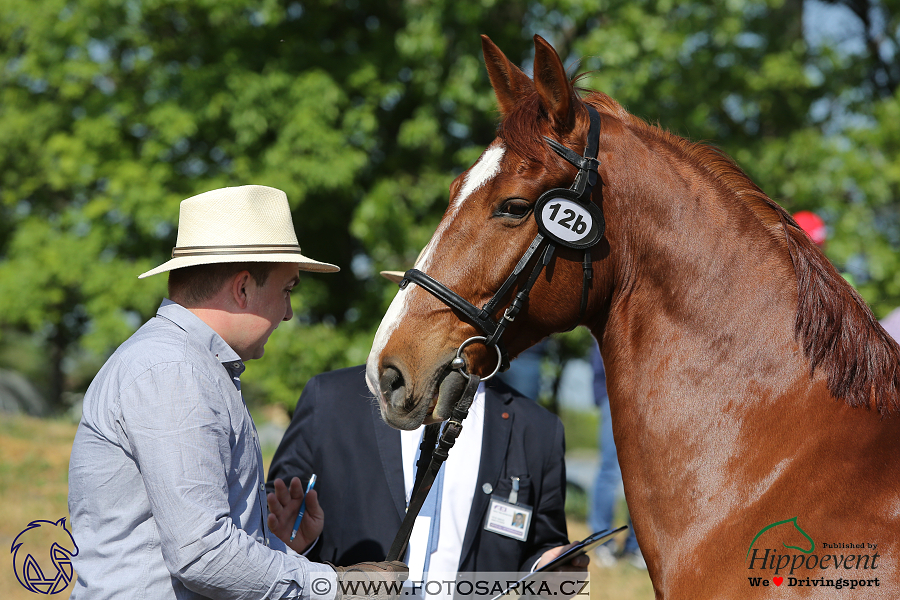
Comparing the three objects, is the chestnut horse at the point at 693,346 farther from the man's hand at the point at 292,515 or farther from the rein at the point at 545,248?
the man's hand at the point at 292,515

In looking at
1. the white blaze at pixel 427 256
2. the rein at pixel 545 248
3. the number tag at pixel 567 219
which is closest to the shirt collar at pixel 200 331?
the white blaze at pixel 427 256

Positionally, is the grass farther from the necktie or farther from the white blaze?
the white blaze

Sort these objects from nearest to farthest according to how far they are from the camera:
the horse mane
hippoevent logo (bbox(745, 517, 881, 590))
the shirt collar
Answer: hippoevent logo (bbox(745, 517, 881, 590)), the horse mane, the shirt collar

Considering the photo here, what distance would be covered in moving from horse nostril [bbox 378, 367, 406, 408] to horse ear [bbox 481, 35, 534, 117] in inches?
37.2

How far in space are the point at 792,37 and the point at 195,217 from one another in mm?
12792

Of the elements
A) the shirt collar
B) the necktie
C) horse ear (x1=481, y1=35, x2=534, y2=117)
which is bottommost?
the necktie

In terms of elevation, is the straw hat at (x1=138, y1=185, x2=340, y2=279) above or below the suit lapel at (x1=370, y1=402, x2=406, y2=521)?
above

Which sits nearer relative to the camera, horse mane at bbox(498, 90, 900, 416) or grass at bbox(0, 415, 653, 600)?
horse mane at bbox(498, 90, 900, 416)

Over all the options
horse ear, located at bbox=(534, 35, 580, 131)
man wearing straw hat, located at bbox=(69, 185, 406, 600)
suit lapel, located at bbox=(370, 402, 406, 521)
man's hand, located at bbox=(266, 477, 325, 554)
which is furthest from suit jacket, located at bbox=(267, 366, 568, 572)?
horse ear, located at bbox=(534, 35, 580, 131)

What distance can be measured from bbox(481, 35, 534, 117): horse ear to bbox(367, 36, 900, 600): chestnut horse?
1 centimetres

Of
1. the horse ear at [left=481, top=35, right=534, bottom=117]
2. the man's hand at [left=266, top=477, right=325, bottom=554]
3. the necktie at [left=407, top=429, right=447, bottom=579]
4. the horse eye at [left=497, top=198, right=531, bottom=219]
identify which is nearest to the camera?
the horse eye at [left=497, top=198, right=531, bottom=219]

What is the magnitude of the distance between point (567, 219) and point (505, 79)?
69 cm

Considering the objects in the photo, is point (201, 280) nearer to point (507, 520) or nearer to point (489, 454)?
point (489, 454)

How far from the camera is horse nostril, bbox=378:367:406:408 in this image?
210 centimetres
